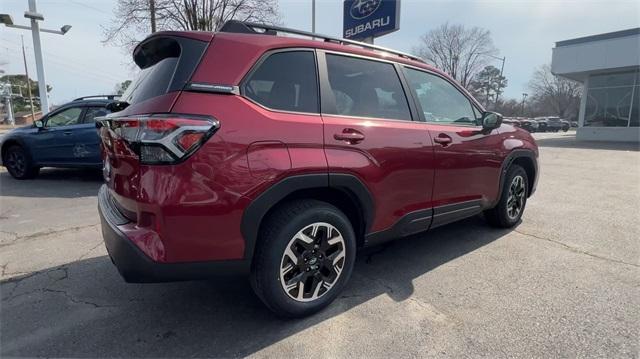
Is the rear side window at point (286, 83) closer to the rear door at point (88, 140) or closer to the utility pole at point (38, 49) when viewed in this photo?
the rear door at point (88, 140)

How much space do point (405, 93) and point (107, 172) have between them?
242 cm

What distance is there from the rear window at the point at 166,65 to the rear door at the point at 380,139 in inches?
35.2

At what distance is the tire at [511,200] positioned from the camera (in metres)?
4.33

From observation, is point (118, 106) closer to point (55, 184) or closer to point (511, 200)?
point (511, 200)

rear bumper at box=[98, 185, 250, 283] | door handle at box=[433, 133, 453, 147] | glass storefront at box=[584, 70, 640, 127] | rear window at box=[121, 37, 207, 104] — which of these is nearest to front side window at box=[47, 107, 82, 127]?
rear window at box=[121, 37, 207, 104]

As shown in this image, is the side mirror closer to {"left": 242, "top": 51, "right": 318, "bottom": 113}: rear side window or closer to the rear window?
{"left": 242, "top": 51, "right": 318, "bottom": 113}: rear side window

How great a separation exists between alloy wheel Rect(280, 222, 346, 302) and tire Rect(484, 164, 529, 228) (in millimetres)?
2530

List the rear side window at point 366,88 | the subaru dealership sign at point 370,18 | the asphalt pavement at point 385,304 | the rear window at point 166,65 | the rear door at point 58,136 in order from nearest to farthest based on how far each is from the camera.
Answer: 1. the rear window at point 166,65
2. the asphalt pavement at point 385,304
3. the rear side window at point 366,88
4. the rear door at point 58,136
5. the subaru dealership sign at point 370,18

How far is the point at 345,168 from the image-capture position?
8.50 feet

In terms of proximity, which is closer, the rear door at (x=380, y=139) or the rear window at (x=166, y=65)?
the rear window at (x=166, y=65)

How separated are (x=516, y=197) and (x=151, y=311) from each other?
4.14m

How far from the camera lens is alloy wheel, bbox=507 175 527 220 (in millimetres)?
4469

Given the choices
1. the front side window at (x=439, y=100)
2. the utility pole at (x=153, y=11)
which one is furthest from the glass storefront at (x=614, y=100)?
the utility pole at (x=153, y=11)

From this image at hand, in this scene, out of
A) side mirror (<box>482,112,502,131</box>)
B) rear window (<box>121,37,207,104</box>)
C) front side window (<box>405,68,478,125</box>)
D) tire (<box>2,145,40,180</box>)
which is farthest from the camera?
tire (<box>2,145,40,180</box>)
